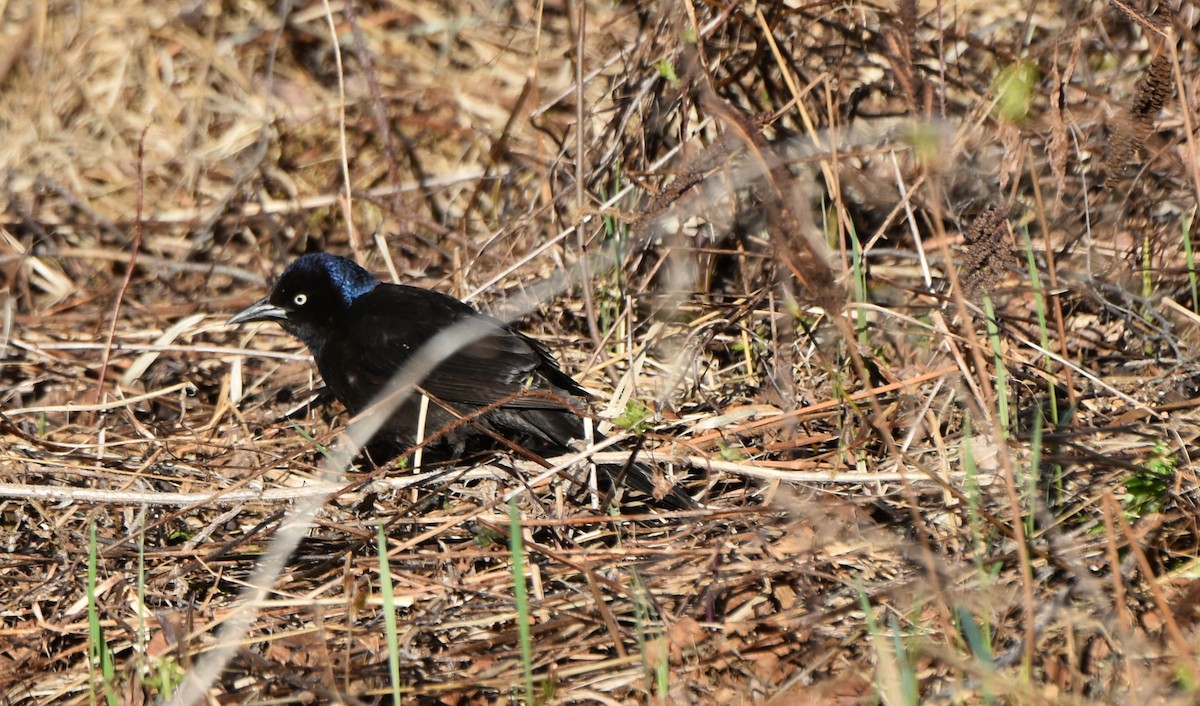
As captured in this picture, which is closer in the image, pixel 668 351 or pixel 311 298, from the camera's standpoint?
pixel 668 351

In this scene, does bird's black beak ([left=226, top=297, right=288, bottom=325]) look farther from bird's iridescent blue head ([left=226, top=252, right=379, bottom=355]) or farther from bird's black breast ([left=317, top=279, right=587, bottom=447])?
bird's black breast ([left=317, top=279, right=587, bottom=447])

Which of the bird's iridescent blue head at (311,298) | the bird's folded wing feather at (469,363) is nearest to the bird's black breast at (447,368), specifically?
the bird's folded wing feather at (469,363)

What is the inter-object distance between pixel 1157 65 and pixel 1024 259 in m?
1.43

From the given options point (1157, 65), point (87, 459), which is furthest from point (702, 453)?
point (87, 459)

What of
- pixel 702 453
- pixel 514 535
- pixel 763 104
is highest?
pixel 763 104

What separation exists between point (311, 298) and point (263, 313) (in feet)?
0.71

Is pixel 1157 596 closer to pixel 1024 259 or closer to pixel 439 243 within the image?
pixel 1024 259

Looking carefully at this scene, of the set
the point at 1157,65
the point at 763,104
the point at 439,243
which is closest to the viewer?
the point at 1157,65

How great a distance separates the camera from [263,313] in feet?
15.1

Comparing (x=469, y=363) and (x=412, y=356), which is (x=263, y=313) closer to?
(x=412, y=356)

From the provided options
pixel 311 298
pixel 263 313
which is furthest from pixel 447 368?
pixel 263 313

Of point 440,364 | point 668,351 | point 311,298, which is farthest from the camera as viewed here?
point 311,298

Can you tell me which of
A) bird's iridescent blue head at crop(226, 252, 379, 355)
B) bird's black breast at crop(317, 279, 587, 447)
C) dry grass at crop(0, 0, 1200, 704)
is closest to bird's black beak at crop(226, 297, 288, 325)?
bird's iridescent blue head at crop(226, 252, 379, 355)

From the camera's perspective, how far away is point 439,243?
17.2ft
